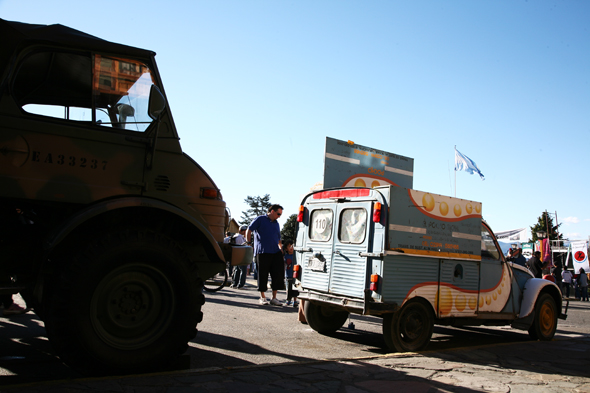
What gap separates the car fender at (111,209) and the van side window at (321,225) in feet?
9.52

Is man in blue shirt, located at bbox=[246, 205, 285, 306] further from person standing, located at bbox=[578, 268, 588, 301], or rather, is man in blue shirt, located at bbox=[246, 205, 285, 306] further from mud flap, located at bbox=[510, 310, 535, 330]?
person standing, located at bbox=[578, 268, 588, 301]

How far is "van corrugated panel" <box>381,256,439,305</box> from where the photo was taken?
19.3ft

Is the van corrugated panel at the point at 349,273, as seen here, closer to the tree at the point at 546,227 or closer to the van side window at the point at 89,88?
the van side window at the point at 89,88

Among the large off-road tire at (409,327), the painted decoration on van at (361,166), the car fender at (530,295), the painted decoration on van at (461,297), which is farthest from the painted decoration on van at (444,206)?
the painted decoration on van at (361,166)

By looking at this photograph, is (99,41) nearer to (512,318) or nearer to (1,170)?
(1,170)

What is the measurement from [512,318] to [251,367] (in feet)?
16.6

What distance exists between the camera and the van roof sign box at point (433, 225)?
6082 millimetres

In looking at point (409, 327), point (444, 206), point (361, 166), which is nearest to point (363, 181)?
point (361, 166)

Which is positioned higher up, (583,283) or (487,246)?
(487,246)

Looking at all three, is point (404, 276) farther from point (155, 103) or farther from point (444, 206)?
point (155, 103)

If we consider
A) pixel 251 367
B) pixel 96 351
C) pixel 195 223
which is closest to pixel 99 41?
pixel 195 223

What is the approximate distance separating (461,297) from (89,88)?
554 cm

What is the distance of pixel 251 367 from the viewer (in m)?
4.40

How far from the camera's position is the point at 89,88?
4016mm
